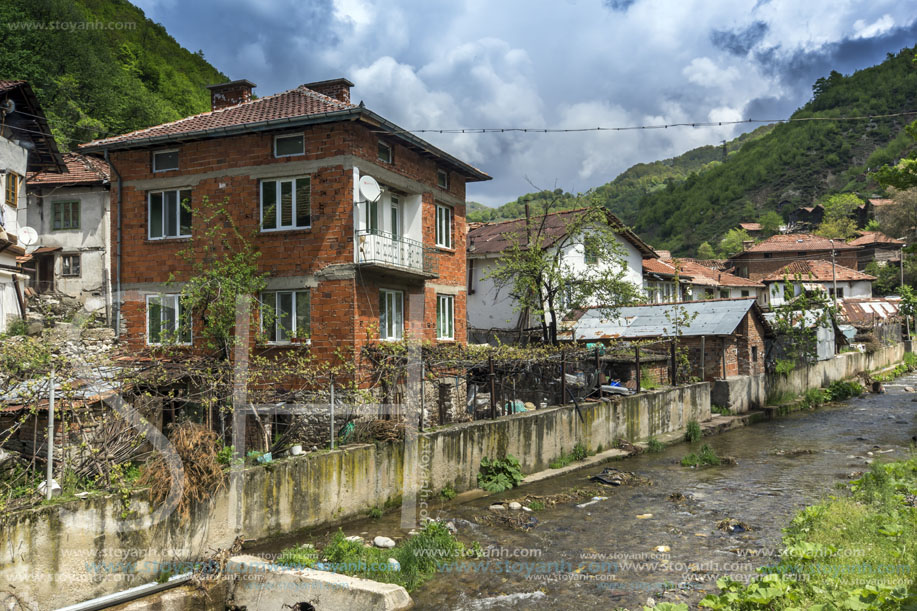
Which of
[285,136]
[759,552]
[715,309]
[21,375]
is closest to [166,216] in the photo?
[285,136]

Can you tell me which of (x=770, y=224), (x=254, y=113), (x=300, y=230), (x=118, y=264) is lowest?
(x=118, y=264)

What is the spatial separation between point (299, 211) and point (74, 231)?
18.6 meters

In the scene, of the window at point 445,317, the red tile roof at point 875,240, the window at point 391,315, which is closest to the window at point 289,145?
the window at point 391,315

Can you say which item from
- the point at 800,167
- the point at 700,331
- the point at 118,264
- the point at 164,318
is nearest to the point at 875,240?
the point at 800,167

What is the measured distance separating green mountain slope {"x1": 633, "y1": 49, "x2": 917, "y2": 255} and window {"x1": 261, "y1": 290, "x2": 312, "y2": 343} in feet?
279

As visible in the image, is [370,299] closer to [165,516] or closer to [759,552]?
[165,516]

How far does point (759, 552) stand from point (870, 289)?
215 feet

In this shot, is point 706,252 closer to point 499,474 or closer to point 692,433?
point 692,433

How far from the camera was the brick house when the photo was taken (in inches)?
615

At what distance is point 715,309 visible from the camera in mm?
26359

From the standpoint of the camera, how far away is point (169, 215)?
17406 mm

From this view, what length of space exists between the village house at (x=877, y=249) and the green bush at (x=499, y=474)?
237ft

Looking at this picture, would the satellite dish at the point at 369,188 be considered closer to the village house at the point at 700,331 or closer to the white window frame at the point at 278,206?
the white window frame at the point at 278,206

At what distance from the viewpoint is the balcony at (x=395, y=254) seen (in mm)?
15641
